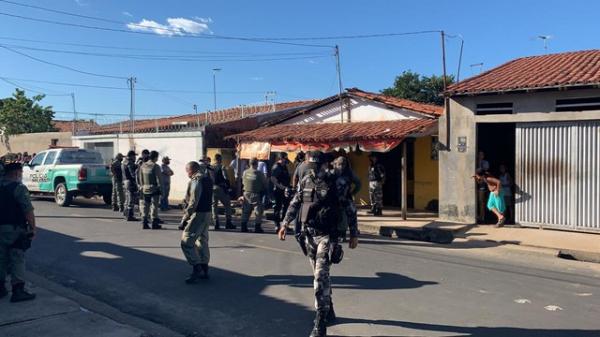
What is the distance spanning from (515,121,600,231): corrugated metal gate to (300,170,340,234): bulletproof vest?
7.90 m

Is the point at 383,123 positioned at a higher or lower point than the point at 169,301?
higher

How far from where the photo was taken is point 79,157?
1727 centimetres

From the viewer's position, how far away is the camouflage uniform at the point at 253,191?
38.2ft

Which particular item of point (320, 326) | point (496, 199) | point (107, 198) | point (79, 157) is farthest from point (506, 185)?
point (79, 157)

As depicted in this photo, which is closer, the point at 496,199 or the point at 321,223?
the point at 321,223

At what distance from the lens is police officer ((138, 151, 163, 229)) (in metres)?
11.8

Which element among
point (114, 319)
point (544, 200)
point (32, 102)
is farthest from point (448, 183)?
point (32, 102)

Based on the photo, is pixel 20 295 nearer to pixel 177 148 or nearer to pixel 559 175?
pixel 559 175

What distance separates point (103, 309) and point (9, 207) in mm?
1601

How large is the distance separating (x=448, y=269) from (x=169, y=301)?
4.18 meters

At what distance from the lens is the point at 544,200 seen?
462 inches

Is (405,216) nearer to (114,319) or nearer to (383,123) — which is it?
(383,123)

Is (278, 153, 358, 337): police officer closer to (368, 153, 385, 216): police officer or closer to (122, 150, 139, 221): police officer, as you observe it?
(122, 150, 139, 221): police officer

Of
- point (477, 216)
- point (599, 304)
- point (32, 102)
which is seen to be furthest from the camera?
point (32, 102)
